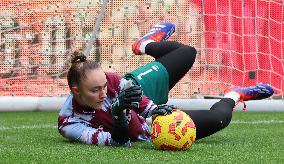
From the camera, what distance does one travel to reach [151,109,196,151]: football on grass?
448 cm

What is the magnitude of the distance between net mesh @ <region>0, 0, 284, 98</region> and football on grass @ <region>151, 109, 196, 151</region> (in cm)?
411

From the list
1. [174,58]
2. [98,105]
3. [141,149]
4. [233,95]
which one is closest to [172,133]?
[141,149]

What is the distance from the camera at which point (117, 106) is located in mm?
4359

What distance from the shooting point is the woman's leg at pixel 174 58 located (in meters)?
5.54

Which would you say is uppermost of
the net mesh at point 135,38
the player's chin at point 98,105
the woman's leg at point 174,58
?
the woman's leg at point 174,58

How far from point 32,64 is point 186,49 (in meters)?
3.39

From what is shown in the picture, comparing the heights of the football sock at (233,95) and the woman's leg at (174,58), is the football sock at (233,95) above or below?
below

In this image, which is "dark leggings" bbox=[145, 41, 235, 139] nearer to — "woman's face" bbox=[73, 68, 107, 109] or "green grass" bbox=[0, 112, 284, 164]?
"green grass" bbox=[0, 112, 284, 164]

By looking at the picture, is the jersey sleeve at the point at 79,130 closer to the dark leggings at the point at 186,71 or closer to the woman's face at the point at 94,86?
the woman's face at the point at 94,86

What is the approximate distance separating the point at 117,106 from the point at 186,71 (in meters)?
1.36

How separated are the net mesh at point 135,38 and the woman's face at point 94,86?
3882mm

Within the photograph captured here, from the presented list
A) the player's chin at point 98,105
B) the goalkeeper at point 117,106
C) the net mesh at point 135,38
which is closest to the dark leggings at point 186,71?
the goalkeeper at point 117,106

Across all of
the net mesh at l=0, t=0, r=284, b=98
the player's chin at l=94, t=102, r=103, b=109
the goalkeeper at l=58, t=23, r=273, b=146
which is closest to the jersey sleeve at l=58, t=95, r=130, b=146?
the goalkeeper at l=58, t=23, r=273, b=146

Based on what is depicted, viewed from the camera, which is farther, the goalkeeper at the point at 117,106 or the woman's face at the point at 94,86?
the woman's face at the point at 94,86
